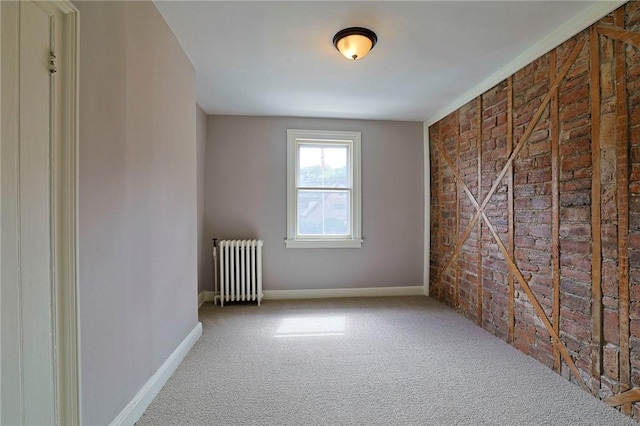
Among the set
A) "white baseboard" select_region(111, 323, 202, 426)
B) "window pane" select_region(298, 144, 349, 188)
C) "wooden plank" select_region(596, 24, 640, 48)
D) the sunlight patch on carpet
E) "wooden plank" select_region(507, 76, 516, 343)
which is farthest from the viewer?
"window pane" select_region(298, 144, 349, 188)

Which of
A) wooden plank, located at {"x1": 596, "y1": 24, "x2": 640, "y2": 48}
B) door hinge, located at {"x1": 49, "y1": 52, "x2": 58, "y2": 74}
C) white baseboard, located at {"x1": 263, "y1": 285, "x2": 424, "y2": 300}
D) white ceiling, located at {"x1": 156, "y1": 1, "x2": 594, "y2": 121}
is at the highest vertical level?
white ceiling, located at {"x1": 156, "y1": 1, "x2": 594, "y2": 121}

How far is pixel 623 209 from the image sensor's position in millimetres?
1750

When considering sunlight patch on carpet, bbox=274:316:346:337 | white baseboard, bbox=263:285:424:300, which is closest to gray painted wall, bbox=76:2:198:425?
sunlight patch on carpet, bbox=274:316:346:337

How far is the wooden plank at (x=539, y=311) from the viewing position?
2058 millimetres

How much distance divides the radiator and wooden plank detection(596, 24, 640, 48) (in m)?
3.55

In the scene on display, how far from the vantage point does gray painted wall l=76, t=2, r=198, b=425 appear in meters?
1.34

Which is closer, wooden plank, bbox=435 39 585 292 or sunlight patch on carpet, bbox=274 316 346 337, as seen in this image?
wooden plank, bbox=435 39 585 292

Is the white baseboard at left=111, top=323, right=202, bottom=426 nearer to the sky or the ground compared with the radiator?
nearer to the ground

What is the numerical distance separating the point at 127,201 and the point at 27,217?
1.72ft

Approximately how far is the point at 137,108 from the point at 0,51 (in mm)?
727

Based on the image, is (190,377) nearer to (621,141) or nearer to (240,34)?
(240,34)

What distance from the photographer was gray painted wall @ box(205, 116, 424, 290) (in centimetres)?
404

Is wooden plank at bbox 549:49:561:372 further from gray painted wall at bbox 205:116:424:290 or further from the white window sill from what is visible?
the white window sill

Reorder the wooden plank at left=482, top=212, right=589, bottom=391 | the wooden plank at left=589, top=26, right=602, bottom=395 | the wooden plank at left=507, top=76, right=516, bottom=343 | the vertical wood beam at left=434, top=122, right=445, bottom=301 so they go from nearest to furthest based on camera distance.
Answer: the wooden plank at left=589, top=26, right=602, bottom=395
the wooden plank at left=482, top=212, right=589, bottom=391
the wooden plank at left=507, top=76, right=516, bottom=343
the vertical wood beam at left=434, top=122, right=445, bottom=301
